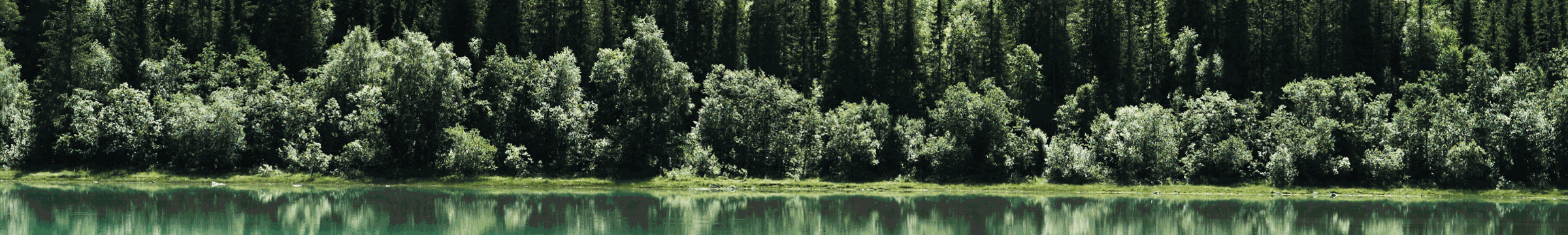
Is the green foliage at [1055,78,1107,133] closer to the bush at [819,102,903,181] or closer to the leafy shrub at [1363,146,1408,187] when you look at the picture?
the bush at [819,102,903,181]

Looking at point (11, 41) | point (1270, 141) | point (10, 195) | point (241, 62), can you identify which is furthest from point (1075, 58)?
point (11, 41)

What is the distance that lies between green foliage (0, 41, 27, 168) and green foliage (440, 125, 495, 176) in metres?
30.0

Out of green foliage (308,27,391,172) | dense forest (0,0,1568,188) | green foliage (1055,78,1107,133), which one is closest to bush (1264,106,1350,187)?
dense forest (0,0,1568,188)

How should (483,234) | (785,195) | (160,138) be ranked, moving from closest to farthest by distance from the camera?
(483,234) → (785,195) → (160,138)

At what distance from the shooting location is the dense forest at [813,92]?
8350 cm

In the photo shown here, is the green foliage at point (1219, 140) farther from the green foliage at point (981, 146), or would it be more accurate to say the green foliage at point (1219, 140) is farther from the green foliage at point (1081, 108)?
the green foliage at point (981, 146)

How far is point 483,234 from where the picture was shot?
42.8 meters

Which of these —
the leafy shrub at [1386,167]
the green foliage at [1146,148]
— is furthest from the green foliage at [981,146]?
the leafy shrub at [1386,167]

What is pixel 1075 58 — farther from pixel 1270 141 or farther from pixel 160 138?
pixel 160 138

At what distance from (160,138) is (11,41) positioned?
103 feet

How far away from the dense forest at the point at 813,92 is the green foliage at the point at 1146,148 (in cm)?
21

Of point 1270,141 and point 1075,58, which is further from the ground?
point 1075,58

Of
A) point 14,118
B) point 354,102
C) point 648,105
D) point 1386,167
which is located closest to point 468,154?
point 354,102

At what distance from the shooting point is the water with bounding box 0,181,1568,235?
4509 centimetres
